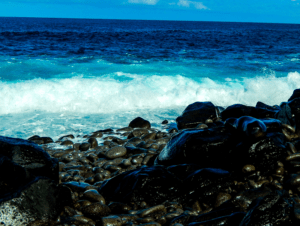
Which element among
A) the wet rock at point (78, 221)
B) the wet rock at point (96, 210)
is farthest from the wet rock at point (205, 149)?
the wet rock at point (78, 221)

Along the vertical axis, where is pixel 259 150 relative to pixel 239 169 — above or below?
above

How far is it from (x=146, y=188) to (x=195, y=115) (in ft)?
13.5

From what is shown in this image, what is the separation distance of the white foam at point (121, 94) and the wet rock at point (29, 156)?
512cm

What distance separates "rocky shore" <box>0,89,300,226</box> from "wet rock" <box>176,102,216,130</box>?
1977 millimetres

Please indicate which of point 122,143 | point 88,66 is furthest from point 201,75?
point 122,143

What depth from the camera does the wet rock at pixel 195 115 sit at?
7184mm

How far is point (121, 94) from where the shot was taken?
400 inches

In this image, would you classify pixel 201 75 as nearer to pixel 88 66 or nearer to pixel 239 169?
pixel 88 66

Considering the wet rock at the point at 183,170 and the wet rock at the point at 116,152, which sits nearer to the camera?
the wet rock at the point at 183,170

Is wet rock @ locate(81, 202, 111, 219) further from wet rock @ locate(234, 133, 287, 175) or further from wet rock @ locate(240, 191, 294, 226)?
wet rock @ locate(234, 133, 287, 175)

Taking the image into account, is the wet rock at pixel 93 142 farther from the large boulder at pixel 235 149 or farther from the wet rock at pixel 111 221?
the wet rock at pixel 111 221

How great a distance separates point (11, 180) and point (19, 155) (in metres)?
0.58

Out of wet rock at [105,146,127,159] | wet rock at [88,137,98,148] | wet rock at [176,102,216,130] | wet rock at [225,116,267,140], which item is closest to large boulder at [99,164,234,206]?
wet rock at [225,116,267,140]

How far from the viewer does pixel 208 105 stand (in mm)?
7766
